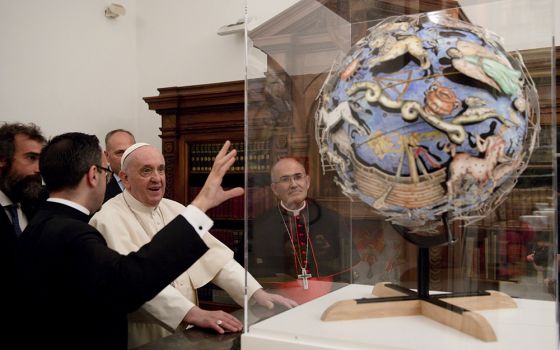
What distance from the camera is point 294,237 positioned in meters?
1.88

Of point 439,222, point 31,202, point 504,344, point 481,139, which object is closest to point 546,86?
point 481,139

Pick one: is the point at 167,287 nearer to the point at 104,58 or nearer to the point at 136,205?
the point at 136,205

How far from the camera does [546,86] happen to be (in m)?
1.49

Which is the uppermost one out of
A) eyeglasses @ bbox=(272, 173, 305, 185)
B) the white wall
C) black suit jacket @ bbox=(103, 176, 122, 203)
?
the white wall

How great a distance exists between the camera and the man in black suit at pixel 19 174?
3385mm

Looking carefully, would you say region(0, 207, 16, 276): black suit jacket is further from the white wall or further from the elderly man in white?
the white wall

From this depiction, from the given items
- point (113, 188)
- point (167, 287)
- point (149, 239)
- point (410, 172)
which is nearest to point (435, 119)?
point (410, 172)

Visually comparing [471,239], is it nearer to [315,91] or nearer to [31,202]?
[315,91]

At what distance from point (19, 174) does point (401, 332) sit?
2772 millimetres

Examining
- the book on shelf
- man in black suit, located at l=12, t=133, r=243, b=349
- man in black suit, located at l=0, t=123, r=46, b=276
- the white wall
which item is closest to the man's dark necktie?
man in black suit, located at l=0, t=123, r=46, b=276

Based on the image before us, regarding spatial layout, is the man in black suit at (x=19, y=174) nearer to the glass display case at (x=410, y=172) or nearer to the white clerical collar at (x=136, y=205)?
Answer: the white clerical collar at (x=136, y=205)

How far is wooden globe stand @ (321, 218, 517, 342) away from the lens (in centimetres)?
158

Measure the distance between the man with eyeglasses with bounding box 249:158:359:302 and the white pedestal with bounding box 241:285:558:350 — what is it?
17 cm

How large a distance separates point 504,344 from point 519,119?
58cm
